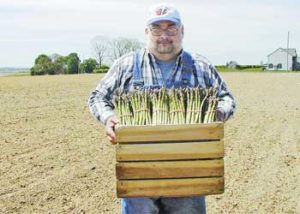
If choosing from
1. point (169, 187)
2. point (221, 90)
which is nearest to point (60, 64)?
point (221, 90)

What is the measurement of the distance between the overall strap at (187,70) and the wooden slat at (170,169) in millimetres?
538

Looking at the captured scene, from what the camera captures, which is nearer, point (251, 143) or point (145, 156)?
point (145, 156)

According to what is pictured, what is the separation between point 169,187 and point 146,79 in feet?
2.18

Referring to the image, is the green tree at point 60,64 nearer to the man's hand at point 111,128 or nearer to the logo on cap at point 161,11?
the logo on cap at point 161,11

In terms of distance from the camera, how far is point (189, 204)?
319 centimetres

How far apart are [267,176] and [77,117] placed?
6955mm

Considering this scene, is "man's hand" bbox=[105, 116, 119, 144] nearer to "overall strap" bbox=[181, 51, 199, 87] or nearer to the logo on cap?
"overall strap" bbox=[181, 51, 199, 87]

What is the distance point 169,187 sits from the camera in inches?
117

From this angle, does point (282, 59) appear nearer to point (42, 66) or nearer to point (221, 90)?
point (42, 66)

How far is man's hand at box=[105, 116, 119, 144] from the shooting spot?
9.78ft

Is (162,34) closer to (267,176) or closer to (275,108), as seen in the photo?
(267,176)

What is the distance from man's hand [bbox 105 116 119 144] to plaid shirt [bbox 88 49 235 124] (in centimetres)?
13

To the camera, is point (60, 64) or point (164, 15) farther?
point (60, 64)

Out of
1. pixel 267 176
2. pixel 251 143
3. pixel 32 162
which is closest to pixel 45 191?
pixel 32 162
